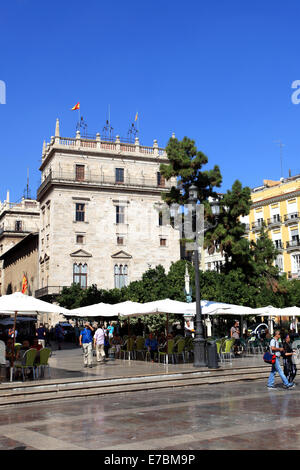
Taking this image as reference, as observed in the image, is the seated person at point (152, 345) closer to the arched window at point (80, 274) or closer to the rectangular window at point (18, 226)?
the arched window at point (80, 274)

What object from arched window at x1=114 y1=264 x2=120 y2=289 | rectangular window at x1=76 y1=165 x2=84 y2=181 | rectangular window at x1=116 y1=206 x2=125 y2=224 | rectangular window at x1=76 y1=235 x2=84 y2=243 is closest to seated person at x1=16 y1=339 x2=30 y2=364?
rectangular window at x1=76 y1=235 x2=84 y2=243

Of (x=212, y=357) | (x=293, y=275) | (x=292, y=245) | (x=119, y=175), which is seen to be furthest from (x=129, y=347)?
(x=292, y=245)

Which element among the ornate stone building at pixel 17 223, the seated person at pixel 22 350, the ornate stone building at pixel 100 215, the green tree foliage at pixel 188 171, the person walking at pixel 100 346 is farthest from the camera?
the ornate stone building at pixel 17 223

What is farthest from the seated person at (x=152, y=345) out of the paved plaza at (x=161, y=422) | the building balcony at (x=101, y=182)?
the building balcony at (x=101, y=182)

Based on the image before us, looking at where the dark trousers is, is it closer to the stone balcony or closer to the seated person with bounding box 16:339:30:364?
the seated person with bounding box 16:339:30:364

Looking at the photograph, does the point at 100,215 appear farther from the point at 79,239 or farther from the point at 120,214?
the point at 79,239

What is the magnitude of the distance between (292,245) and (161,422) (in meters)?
47.2

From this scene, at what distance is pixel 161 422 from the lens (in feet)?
26.3

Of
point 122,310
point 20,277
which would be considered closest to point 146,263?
point 20,277

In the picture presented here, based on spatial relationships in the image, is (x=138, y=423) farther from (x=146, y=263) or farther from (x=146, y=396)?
(x=146, y=263)

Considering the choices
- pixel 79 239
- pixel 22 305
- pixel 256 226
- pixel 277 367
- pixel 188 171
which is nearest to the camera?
pixel 277 367

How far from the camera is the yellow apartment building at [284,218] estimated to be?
52.7 meters

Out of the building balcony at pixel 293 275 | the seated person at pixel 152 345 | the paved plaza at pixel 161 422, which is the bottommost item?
the paved plaza at pixel 161 422

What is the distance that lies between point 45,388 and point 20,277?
181 ft
